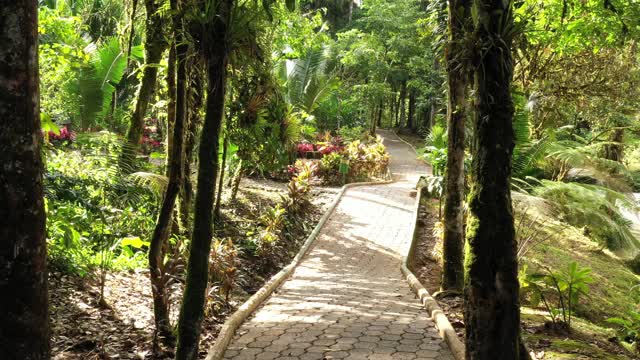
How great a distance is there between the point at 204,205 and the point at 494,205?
2.10 metres

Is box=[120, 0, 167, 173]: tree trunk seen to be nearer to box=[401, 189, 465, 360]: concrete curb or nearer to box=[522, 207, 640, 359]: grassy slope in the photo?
box=[401, 189, 465, 360]: concrete curb

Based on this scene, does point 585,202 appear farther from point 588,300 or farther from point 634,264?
point 634,264

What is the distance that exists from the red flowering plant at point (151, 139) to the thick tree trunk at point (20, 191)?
1748 centimetres

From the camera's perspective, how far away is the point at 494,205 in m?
3.85

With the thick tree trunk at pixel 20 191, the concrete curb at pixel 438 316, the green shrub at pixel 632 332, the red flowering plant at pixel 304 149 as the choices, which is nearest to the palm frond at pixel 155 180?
the thick tree trunk at pixel 20 191

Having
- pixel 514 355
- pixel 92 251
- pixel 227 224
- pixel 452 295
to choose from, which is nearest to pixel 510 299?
pixel 514 355

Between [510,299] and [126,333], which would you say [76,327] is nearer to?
[126,333]

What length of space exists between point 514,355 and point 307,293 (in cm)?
417

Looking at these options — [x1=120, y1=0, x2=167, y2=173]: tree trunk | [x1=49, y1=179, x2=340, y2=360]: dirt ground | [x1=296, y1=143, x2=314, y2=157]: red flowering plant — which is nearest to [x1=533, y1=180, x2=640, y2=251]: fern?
[x1=49, y1=179, x2=340, y2=360]: dirt ground

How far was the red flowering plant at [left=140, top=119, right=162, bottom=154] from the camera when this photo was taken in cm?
2049

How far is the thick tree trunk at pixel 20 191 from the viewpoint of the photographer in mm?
2426

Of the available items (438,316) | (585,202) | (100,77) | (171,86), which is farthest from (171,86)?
(585,202)

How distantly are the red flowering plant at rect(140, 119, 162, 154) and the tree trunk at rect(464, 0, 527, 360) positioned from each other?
17082mm

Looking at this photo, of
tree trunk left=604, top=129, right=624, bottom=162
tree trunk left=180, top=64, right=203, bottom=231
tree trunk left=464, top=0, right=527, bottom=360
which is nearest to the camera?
tree trunk left=464, top=0, right=527, bottom=360
